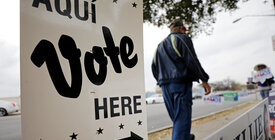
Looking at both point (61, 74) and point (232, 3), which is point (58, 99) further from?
point (232, 3)

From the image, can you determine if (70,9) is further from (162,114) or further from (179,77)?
(162,114)

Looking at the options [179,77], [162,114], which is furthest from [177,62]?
[162,114]

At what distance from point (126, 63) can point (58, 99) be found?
352 mm

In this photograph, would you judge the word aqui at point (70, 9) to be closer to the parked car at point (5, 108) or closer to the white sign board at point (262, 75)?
the white sign board at point (262, 75)

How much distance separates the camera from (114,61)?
852 mm

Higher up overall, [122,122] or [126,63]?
[126,63]

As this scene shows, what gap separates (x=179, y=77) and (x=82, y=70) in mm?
1285

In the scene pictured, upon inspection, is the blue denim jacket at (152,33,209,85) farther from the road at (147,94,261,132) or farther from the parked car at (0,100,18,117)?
the parked car at (0,100,18,117)

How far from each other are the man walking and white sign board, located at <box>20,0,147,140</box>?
979 millimetres

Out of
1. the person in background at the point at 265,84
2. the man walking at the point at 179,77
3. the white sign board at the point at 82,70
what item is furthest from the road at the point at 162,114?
the white sign board at the point at 82,70

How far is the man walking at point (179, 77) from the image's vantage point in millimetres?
1819

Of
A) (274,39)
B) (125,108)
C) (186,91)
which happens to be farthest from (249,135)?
(274,39)

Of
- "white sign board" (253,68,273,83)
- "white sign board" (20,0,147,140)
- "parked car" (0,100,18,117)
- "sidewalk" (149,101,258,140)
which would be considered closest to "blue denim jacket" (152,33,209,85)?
"white sign board" (20,0,147,140)

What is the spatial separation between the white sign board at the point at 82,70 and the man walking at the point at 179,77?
3.21 feet
